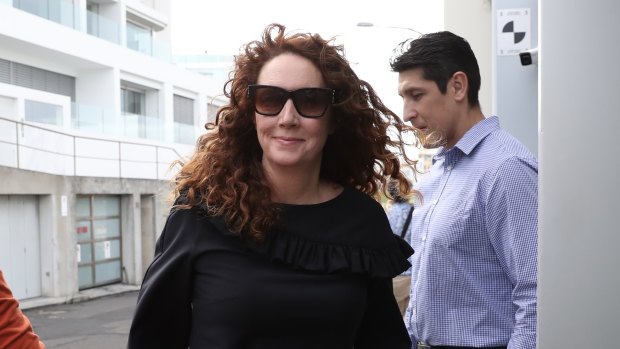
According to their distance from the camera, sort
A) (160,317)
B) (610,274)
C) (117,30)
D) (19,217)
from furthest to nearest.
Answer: (117,30) < (19,217) < (160,317) < (610,274)

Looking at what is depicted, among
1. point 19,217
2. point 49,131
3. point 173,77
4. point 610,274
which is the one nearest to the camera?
point 610,274

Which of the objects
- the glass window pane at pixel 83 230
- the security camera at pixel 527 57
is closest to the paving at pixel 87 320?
the glass window pane at pixel 83 230

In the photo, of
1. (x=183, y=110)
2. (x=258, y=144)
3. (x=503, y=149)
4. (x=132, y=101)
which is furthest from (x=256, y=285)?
(x=183, y=110)

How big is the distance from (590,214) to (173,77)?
105ft

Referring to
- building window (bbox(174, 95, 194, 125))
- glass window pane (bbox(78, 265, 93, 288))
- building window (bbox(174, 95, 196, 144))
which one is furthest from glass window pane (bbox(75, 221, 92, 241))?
building window (bbox(174, 95, 194, 125))

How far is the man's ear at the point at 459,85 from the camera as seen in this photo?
2.75 m

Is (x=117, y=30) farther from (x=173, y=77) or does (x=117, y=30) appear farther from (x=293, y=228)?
(x=293, y=228)

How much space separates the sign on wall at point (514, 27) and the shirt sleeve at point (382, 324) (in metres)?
2.70

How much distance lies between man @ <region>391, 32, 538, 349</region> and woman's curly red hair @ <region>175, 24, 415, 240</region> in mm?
Answer: 284

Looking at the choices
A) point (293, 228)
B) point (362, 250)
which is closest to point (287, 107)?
point (293, 228)

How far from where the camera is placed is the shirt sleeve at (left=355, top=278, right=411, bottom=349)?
7.73 ft

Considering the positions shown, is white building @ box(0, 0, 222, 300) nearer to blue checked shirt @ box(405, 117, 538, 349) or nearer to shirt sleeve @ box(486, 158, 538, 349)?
blue checked shirt @ box(405, 117, 538, 349)

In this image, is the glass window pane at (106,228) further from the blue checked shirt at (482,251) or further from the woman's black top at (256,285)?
the woman's black top at (256,285)

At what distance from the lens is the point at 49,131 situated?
1884cm
